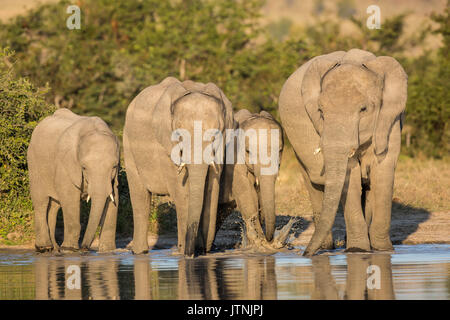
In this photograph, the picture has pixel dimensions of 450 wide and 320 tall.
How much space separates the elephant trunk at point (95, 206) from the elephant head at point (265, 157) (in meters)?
1.77

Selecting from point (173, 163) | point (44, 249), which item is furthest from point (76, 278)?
point (44, 249)

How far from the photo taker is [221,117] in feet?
36.7

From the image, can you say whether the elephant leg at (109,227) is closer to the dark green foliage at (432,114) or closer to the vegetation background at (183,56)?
the vegetation background at (183,56)

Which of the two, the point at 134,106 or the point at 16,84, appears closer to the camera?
the point at 134,106

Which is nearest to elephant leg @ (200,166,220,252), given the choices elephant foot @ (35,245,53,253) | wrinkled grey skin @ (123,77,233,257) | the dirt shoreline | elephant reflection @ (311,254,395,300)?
wrinkled grey skin @ (123,77,233,257)

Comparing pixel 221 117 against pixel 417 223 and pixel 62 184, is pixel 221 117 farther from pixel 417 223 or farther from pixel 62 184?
pixel 417 223

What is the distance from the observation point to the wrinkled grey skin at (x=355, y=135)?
10477 millimetres

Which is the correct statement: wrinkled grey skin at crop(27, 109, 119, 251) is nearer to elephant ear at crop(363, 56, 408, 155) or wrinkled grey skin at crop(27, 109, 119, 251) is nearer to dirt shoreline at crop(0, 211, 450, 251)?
dirt shoreline at crop(0, 211, 450, 251)

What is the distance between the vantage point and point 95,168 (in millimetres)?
12297

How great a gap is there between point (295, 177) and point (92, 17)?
13306 mm

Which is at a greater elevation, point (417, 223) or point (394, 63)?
Result: point (394, 63)
